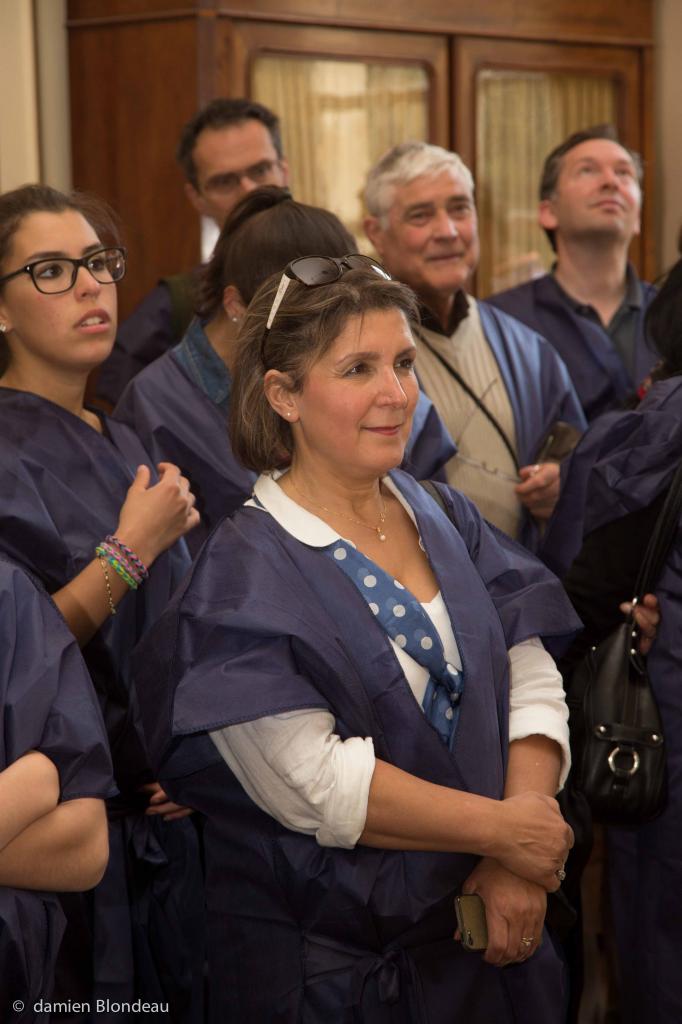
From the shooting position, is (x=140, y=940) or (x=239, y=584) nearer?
(x=239, y=584)

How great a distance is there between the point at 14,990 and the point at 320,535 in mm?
640

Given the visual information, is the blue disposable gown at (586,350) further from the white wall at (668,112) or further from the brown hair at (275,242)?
the white wall at (668,112)

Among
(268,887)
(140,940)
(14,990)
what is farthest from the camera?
(140,940)

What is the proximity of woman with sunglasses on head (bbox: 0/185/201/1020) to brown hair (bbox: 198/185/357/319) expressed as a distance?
0.62ft

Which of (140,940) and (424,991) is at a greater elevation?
(424,991)

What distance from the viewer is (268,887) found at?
1.70m

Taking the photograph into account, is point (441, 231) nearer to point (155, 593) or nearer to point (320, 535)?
point (155, 593)

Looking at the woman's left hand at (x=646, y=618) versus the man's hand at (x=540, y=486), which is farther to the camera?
the man's hand at (x=540, y=486)

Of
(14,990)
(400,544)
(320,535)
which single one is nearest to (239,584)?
(320,535)

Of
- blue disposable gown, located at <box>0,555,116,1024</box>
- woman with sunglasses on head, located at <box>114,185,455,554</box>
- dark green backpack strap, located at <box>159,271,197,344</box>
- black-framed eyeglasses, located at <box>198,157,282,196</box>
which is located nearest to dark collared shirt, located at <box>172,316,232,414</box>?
woman with sunglasses on head, located at <box>114,185,455,554</box>

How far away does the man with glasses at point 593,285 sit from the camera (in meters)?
3.10

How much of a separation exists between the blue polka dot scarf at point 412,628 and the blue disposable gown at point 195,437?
0.58 m

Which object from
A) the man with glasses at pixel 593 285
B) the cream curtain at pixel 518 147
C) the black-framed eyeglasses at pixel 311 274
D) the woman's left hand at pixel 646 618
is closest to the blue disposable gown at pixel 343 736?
the black-framed eyeglasses at pixel 311 274

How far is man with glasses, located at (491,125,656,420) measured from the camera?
310 cm
